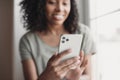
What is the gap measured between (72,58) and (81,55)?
4 centimetres

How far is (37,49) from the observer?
0.51 metres

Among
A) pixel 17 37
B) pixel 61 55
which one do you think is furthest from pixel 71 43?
pixel 17 37

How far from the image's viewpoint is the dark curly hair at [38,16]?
50 cm

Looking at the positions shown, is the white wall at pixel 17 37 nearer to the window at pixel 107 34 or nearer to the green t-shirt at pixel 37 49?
the green t-shirt at pixel 37 49

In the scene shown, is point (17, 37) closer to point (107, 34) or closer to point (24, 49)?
point (24, 49)

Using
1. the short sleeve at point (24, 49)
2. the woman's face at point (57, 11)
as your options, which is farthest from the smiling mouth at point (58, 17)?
the short sleeve at point (24, 49)

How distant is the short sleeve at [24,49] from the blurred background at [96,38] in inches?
1.1

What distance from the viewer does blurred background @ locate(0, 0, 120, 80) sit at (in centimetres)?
53

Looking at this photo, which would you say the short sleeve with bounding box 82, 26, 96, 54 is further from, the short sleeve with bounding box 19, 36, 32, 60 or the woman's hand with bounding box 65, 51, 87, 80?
the short sleeve with bounding box 19, 36, 32, 60
